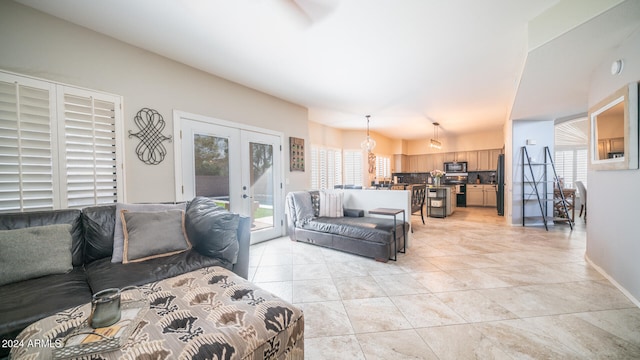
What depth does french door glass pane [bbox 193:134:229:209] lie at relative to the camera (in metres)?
3.20

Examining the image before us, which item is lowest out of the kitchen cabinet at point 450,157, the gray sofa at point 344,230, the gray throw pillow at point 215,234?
the gray sofa at point 344,230

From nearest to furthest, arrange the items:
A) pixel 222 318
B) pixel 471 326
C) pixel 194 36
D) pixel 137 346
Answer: pixel 137 346
pixel 222 318
pixel 471 326
pixel 194 36

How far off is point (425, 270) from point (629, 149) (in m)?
2.16

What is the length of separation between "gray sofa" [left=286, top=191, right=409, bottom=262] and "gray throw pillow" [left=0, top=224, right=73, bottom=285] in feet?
8.87

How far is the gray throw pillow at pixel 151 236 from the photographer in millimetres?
1873

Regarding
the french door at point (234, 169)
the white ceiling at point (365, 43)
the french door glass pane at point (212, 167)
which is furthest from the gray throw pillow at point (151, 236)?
the white ceiling at point (365, 43)

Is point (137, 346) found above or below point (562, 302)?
above

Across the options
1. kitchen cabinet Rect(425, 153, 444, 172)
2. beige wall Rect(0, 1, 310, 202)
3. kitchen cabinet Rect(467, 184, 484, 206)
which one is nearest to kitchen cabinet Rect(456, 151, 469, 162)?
kitchen cabinet Rect(425, 153, 444, 172)

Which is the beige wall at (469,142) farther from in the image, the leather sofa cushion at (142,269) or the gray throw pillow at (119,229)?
the gray throw pillow at (119,229)

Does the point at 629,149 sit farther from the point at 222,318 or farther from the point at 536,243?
the point at 222,318

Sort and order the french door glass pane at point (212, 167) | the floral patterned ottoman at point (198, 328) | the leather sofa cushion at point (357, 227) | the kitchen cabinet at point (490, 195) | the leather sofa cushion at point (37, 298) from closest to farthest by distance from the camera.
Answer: the floral patterned ottoman at point (198, 328) < the leather sofa cushion at point (37, 298) < the leather sofa cushion at point (357, 227) < the french door glass pane at point (212, 167) < the kitchen cabinet at point (490, 195)

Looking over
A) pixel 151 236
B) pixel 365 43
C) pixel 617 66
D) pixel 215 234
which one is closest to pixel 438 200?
pixel 617 66

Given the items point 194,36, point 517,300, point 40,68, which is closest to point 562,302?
point 517,300

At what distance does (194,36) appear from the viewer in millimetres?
2428
